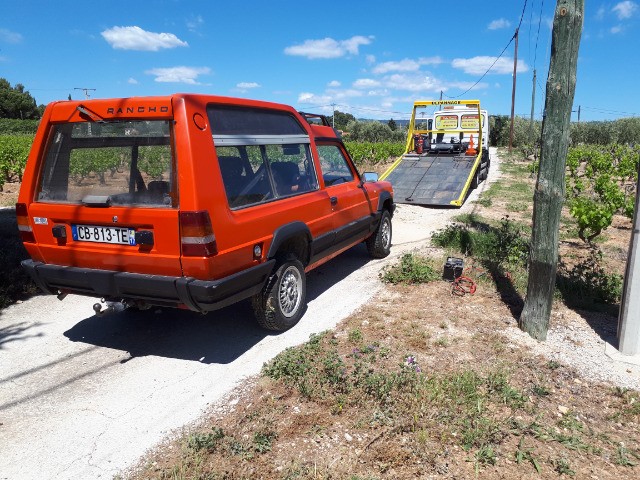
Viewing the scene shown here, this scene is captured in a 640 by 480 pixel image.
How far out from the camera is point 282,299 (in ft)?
14.8

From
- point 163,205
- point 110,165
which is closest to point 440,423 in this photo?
point 163,205

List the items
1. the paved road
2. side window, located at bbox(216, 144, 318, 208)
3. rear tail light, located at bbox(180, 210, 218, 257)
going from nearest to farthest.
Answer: the paved road → rear tail light, located at bbox(180, 210, 218, 257) → side window, located at bbox(216, 144, 318, 208)

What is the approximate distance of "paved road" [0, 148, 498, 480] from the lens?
9.48ft

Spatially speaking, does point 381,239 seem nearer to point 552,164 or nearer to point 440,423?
point 552,164

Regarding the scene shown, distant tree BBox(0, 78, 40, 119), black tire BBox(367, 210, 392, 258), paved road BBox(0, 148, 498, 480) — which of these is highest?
distant tree BBox(0, 78, 40, 119)

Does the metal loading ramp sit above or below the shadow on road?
above

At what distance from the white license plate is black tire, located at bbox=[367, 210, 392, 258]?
4.14 m

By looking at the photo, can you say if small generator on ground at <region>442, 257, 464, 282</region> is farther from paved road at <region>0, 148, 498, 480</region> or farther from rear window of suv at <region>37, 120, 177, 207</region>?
rear window of suv at <region>37, 120, 177, 207</region>

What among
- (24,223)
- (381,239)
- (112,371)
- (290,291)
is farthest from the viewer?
(381,239)

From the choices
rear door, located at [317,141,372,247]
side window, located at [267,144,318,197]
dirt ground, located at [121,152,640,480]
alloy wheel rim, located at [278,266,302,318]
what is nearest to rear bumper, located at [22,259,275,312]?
alloy wheel rim, located at [278,266,302,318]

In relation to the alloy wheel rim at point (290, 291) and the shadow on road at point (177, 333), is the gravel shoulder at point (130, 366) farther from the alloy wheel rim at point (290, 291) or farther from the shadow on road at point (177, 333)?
the alloy wheel rim at point (290, 291)

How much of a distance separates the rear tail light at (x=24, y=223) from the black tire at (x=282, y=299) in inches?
79.3

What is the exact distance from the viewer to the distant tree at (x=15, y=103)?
78.3 m

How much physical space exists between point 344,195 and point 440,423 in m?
3.26
